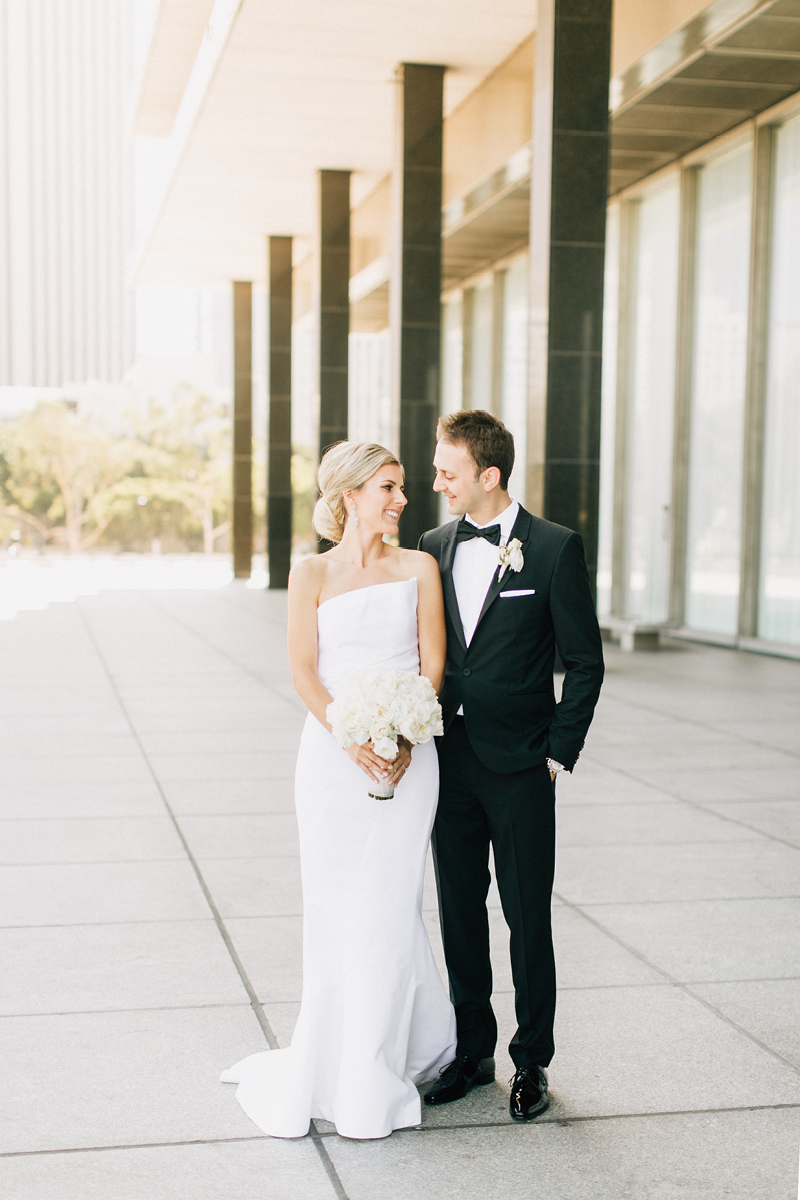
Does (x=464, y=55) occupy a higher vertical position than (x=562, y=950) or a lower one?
higher

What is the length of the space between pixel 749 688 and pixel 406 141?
9531 millimetres

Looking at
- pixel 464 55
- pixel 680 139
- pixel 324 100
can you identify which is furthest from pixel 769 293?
pixel 324 100

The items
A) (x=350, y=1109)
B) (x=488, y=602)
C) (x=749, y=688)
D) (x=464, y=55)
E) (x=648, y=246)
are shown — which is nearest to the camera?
(x=350, y=1109)

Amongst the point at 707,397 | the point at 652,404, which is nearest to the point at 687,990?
the point at 707,397

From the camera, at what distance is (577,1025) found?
174 inches

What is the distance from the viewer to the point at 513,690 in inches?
152

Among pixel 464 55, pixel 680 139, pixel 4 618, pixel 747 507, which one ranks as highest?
pixel 464 55

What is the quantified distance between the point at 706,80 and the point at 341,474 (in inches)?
507

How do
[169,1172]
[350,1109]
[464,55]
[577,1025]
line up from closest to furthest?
1. [169,1172]
2. [350,1109]
3. [577,1025]
4. [464,55]

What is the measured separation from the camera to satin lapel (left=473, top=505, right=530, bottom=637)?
3.86 m

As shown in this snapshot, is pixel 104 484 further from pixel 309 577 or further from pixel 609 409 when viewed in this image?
pixel 309 577

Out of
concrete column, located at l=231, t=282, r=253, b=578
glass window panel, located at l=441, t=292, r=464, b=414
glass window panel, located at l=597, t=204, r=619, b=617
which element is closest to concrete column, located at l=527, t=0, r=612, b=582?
glass window panel, located at l=597, t=204, r=619, b=617

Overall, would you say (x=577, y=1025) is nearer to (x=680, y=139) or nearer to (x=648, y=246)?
(x=680, y=139)

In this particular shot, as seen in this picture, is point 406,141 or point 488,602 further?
point 406,141
